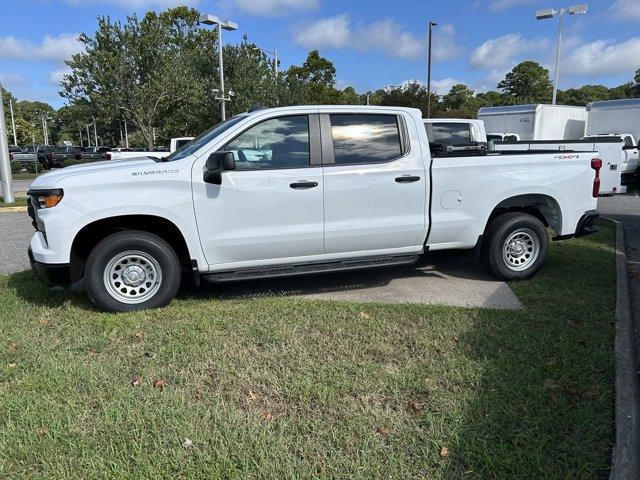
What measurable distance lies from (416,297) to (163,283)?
261 centimetres

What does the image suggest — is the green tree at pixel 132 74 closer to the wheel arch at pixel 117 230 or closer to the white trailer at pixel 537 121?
the white trailer at pixel 537 121

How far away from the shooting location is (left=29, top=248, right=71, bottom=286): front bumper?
451 cm

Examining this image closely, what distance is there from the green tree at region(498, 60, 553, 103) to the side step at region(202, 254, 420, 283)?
291 ft

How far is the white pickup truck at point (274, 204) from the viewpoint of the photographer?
4.55 meters

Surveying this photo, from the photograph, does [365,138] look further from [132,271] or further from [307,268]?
[132,271]

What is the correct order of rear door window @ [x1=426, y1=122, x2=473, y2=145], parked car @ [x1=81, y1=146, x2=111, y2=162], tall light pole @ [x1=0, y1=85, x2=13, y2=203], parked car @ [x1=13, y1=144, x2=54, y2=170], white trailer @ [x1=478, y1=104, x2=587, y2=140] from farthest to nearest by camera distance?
parked car @ [x1=81, y1=146, x2=111, y2=162]
parked car @ [x1=13, y1=144, x2=54, y2=170]
white trailer @ [x1=478, y1=104, x2=587, y2=140]
tall light pole @ [x1=0, y1=85, x2=13, y2=203]
rear door window @ [x1=426, y1=122, x2=473, y2=145]

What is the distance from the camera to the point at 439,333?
4.30 metres

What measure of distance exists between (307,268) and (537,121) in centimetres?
2047

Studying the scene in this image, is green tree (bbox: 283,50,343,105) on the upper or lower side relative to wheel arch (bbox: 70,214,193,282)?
upper

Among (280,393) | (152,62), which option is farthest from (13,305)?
(152,62)

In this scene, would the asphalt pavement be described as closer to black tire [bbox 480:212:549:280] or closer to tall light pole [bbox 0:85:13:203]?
black tire [bbox 480:212:549:280]

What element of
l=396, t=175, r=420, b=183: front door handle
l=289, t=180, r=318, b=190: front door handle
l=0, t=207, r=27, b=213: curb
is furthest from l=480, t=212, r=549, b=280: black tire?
l=0, t=207, r=27, b=213: curb

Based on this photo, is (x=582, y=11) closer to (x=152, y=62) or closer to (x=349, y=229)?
(x=152, y=62)

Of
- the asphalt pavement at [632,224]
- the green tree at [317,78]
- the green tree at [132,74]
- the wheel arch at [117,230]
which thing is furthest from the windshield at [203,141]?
the green tree at [317,78]
